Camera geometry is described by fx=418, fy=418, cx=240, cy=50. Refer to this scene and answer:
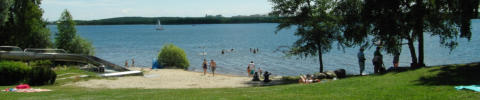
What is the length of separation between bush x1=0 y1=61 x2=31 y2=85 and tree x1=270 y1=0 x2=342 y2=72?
48.4ft

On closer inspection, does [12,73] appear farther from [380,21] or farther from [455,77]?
[455,77]

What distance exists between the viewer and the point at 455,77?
13281 millimetres

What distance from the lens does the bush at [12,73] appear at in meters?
20.4

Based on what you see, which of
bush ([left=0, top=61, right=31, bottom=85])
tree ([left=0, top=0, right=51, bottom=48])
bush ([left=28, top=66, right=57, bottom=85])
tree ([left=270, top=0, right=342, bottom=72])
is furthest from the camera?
tree ([left=0, top=0, right=51, bottom=48])

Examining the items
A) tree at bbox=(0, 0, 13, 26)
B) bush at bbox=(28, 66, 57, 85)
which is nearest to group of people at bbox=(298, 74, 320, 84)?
bush at bbox=(28, 66, 57, 85)

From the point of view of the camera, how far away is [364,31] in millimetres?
22781

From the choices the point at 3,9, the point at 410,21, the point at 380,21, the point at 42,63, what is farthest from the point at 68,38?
the point at 410,21

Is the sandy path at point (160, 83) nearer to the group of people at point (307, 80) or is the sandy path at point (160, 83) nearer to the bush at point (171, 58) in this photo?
the group of people at point (307, 80)

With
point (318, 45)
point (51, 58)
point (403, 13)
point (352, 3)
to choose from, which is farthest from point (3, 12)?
point (403, 13)

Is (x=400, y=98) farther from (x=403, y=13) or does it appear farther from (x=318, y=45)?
(x=318, y=45)

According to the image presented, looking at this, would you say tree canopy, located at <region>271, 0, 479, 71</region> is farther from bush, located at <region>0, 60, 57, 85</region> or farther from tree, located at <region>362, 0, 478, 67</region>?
bush, located at <region>0, 60, 57, 85</region>

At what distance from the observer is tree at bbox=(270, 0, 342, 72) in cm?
2655

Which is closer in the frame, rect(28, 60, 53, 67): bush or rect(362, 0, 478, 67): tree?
rect(362, 0, 478, 67): tree

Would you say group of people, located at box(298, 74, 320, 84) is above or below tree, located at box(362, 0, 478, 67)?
below
